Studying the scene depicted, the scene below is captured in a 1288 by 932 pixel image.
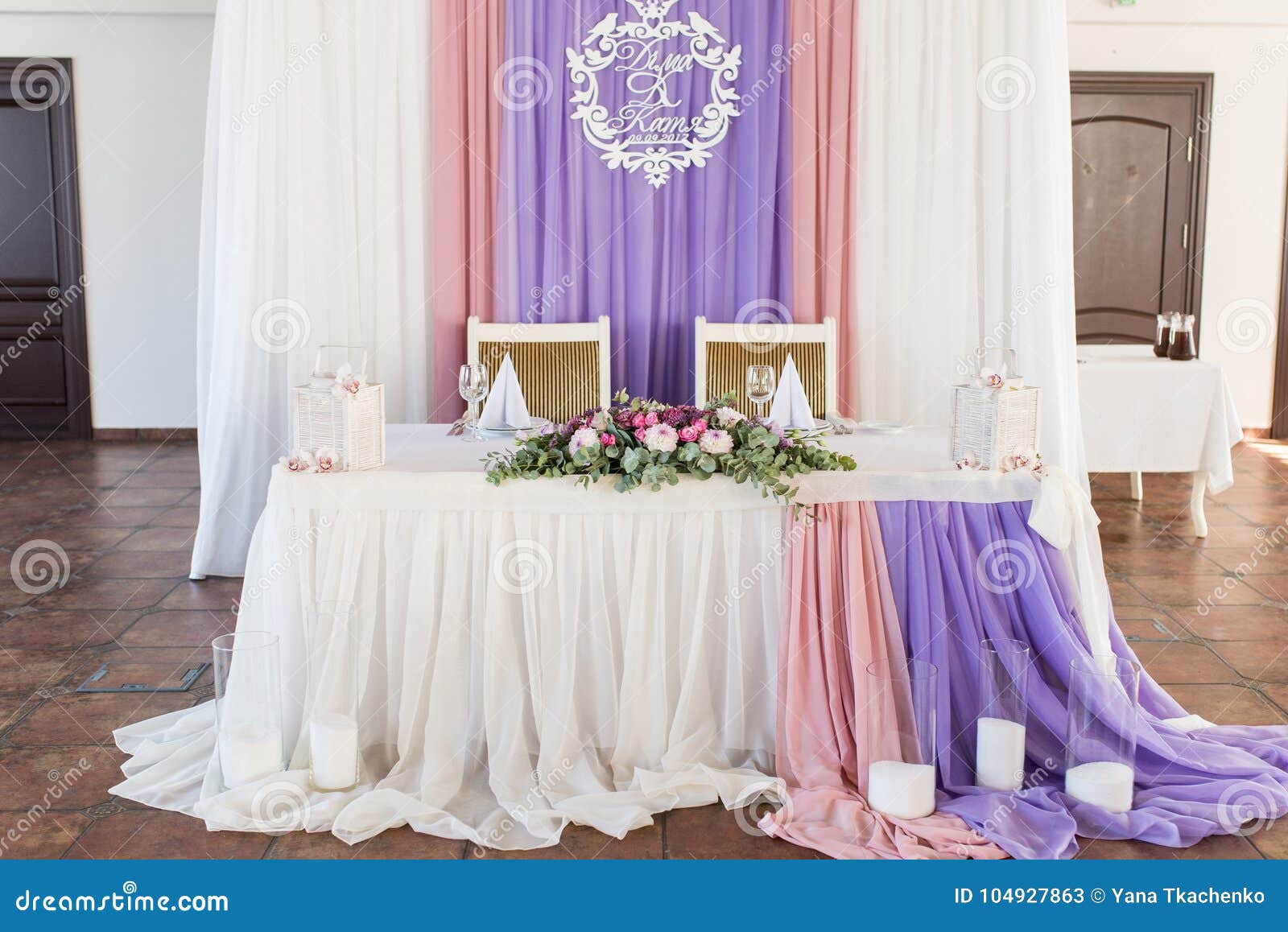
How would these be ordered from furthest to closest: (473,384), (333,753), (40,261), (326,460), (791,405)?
1. (40,261)
2. (791,405)
3. (473,384)
4. (326,460)
5. (333,753)

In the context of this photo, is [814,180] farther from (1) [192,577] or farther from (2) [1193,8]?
(2) [1193,8]

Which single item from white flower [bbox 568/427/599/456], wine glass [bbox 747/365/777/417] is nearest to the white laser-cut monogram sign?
wine glass [bbox 747/365/777/417]

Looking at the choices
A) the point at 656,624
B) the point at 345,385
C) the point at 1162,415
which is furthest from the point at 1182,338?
the point at 345,385

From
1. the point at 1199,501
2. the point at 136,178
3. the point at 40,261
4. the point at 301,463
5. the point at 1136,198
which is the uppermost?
the point at 136,178

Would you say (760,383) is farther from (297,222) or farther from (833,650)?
(297,222)

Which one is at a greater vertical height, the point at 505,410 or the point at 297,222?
the point at 297,222

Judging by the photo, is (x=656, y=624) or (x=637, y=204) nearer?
(x=656, y=624)

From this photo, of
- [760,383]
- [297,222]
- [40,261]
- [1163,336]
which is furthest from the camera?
[40,261]

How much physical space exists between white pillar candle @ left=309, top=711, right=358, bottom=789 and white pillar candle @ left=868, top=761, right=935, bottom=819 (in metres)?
1.14

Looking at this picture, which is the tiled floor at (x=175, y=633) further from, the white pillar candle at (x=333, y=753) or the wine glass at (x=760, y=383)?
the wine glass at (x=760, y=383)

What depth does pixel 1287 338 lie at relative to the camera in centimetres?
739

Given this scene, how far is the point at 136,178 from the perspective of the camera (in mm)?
7281

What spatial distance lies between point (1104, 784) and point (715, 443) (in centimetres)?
111

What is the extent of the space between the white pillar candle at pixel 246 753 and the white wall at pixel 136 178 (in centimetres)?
499
